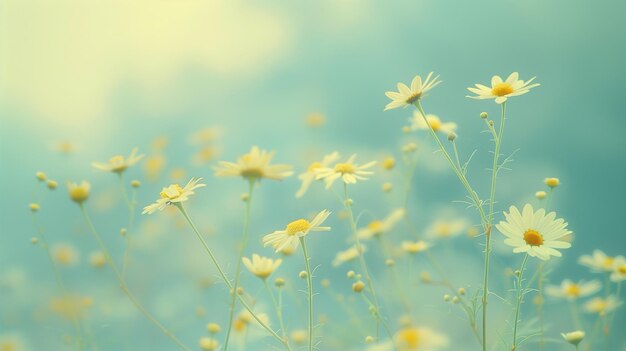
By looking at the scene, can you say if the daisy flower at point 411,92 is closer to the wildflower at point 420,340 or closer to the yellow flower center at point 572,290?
the wildflower at point 420,340

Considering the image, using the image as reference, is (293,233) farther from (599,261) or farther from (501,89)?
(599,261)

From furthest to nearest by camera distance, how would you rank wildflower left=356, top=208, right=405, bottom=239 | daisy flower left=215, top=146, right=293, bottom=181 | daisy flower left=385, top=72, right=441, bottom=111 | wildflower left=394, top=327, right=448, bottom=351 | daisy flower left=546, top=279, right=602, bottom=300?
daisy flower left=546, top=279, right=602, bottom=300, wildflower left=356, top=208, right=405, bottom=239, daisy flower left=385, top=72, right=441, bottom=111, daisy flower left=215, top=146, right=293, bottom=181, wildflower left=394, top=327, right=448, bottom=351

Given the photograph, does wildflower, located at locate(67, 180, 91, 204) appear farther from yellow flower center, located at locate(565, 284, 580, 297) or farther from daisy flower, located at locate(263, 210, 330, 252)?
yellow flower center, located at locate(565, 284, 580, 297)

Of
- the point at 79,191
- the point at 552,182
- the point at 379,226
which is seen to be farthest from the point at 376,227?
the point at 79,191

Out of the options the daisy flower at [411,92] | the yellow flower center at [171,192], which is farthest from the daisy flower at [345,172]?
the yellow flower center at [171,192]

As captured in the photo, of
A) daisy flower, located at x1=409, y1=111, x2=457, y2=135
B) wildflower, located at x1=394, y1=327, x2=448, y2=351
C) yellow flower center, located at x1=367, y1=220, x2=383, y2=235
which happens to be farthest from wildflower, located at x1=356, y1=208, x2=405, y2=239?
wildflower, located at x1=394, y1=327, x2=448, y2=351

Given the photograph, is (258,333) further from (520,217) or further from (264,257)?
(520,217)
